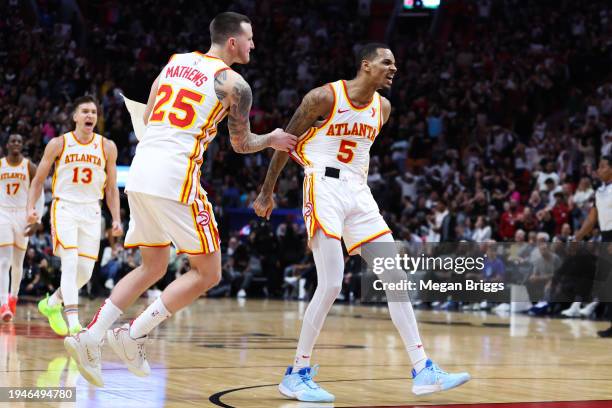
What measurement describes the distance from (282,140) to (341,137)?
55cm

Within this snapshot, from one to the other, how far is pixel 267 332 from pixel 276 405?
5960 mm

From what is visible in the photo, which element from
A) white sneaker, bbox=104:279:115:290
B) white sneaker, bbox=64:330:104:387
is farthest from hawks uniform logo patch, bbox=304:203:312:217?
white sneaker, bbox=104:279:115:290

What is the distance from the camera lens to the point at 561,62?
25203 mm

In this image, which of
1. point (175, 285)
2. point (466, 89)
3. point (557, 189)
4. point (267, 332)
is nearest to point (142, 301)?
point (267, 332)

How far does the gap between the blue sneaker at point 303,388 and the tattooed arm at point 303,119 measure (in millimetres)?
1134

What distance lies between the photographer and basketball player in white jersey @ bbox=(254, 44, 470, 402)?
6.86m

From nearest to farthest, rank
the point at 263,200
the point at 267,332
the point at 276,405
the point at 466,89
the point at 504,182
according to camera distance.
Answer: the point at 276,405
the point at 263,200
the point at 267,332
the point at 504,182
the point at 466,89

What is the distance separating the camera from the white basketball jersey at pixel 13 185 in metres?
12.5

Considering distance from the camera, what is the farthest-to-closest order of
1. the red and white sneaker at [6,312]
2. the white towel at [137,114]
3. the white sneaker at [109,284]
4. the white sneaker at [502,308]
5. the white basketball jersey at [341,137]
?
the white sneaker at [109,284] < the white sneaker at [502,308] < the red and white sneaker at [6,312] < the white towel at [137,114] < the white basketball jersey at [341,137]

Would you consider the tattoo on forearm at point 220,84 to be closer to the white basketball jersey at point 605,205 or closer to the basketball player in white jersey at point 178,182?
the basketball player in white jersey at point 178,182

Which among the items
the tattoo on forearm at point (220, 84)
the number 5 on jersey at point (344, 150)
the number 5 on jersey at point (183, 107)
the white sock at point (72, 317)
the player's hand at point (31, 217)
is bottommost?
the white sock at point (72, 317)

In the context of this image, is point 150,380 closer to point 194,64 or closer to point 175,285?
point 175,285

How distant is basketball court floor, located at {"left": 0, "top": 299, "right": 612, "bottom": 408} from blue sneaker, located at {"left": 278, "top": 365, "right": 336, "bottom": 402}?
3.6 inches

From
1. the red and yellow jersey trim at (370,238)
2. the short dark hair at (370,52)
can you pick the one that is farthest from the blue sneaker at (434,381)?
the short dark hair at (370,52)
